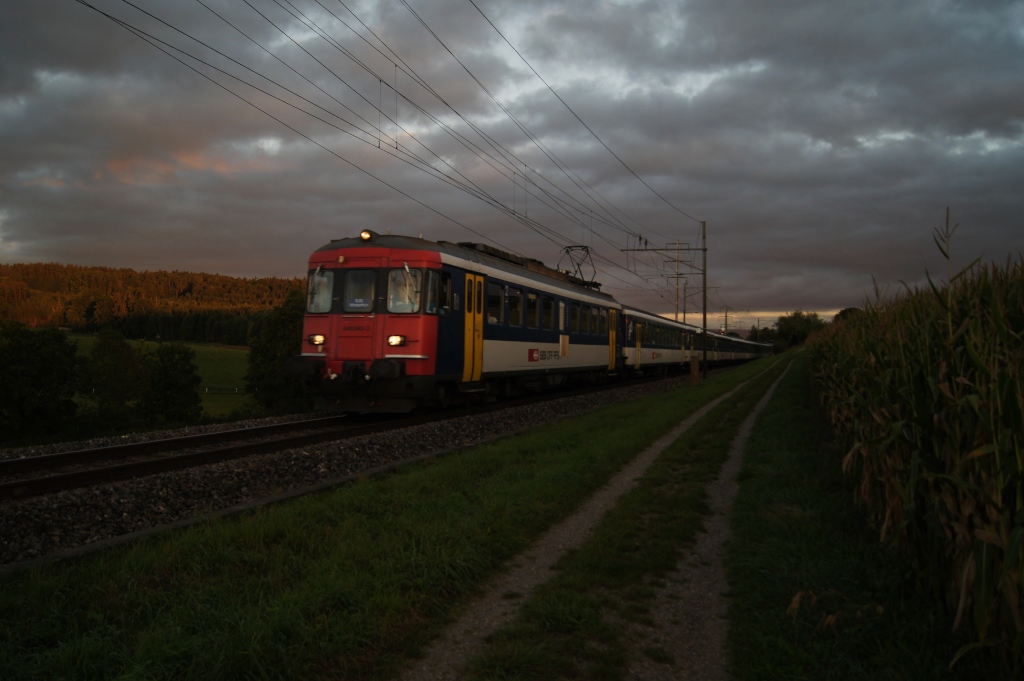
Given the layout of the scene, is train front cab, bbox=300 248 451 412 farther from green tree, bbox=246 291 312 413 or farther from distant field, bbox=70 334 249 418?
distant field, bbox=70 334 249 418

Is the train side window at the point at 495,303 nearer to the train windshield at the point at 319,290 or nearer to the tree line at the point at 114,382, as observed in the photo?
the train windshield at the point at 319,290

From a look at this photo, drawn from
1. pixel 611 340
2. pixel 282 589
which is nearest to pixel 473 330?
pixel 282 589

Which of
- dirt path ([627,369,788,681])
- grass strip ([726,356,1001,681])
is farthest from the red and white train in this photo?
dirt path ([627,369,788,681])

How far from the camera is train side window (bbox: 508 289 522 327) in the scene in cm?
1658

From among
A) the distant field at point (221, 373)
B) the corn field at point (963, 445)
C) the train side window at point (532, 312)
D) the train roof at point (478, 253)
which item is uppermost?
the train roof at point (478, 253)

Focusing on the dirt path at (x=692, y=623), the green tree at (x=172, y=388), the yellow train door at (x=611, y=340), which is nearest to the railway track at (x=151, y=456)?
the dirt path at (x=692, y=623)

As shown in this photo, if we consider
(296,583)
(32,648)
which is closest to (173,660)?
(32,648)

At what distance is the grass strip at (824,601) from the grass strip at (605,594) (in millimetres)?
521

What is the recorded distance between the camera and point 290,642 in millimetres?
3547

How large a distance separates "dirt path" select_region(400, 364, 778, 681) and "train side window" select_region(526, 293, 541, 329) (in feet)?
35.7

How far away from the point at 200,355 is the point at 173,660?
9002cm

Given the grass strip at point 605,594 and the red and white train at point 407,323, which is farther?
the red and white train at point 407,323

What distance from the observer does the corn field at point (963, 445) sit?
291 centimetres

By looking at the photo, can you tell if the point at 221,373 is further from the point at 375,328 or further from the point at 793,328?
the point at 793,328
